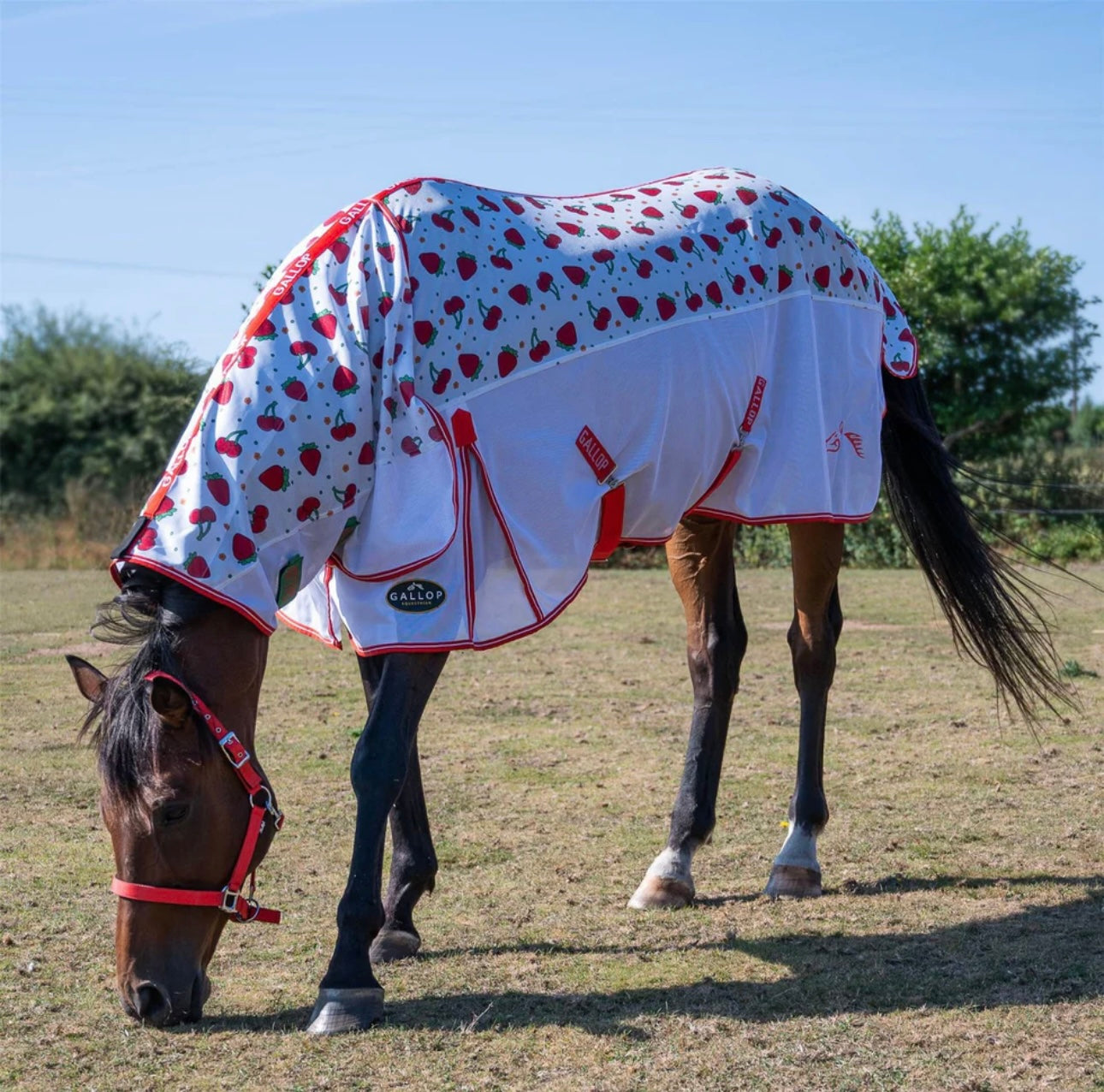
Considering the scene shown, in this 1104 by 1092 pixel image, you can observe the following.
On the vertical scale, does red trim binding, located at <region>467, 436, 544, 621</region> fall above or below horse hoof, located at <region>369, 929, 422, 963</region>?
above

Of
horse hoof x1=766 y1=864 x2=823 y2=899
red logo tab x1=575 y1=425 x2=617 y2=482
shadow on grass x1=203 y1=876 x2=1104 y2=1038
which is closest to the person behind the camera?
shadow on grass x1=203 y1=876 x2=1104 y2=1038

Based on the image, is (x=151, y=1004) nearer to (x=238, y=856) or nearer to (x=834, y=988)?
(x=238, y=856)

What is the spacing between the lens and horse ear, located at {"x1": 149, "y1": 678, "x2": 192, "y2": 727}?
3094mm

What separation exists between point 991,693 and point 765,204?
437 centimetres

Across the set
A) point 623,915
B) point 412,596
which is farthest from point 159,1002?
point 623,915

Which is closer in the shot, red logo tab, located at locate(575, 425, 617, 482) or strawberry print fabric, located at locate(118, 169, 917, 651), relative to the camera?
strawberry print fabric, located at locate(118, 169, 917, 651)

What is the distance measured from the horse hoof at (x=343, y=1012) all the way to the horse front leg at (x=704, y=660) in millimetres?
1396

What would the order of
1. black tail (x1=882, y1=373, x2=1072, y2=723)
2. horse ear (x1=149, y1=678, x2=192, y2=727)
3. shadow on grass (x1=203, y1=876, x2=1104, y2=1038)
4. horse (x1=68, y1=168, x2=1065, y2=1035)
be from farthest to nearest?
black tail (x1=882, y1=373, x2=1072, y2=723) → shadow on grass (x1=203, y1=876, x2=1104, y2=1038) → horse (x1=68, y1=168, x2=1065, y2=1035) → horse ear (x1=149, y1=678, x2=192, y2=727)

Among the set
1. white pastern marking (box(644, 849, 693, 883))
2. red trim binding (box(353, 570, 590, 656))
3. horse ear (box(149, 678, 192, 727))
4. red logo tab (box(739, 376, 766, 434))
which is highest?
red logo tab (box(739, 376, 766, 434))

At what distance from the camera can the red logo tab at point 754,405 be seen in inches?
177

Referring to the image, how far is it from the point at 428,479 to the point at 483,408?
307mm

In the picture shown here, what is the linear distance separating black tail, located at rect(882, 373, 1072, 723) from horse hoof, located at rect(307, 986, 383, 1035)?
108 inches

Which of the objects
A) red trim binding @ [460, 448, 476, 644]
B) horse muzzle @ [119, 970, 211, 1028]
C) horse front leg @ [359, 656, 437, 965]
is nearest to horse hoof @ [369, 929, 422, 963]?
horse front leg @ [359, 656, 437, 965]

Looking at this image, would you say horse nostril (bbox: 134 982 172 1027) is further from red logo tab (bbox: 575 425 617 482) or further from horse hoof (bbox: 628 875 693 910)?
red logo tab (bbox: 575 425 617 482)
